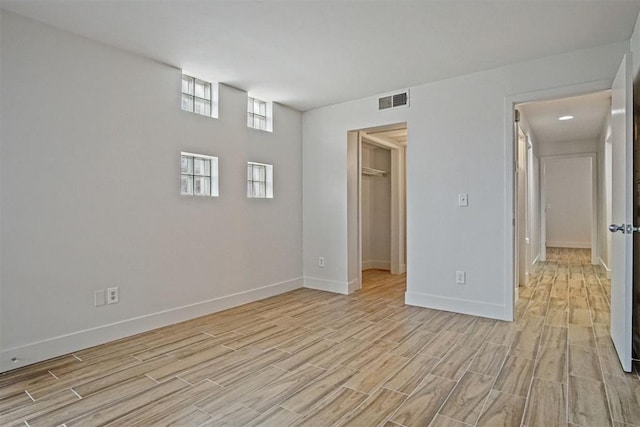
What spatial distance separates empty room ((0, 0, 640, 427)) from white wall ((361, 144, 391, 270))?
5.69 feet

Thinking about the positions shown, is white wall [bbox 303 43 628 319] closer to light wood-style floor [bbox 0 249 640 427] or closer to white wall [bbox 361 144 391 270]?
light wood-style floor [bbox 0 249 640 427]

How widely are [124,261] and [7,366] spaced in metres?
0.97

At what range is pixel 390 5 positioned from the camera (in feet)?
7.61

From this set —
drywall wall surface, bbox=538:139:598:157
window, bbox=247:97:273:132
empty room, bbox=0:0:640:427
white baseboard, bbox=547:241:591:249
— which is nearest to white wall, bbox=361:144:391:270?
empty room, bbox=0:0:640:427

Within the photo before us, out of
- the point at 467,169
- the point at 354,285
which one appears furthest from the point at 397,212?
the point at 467,169

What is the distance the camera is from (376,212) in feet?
21.4

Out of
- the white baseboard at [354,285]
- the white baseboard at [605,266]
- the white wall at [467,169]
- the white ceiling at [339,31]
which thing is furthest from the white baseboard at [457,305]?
the white baseboard at [605,266]

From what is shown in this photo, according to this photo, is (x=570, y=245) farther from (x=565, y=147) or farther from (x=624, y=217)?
(x=624, y=217)

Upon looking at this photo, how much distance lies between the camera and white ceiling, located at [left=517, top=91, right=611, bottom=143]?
4422mm

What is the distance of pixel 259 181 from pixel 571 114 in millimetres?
4449

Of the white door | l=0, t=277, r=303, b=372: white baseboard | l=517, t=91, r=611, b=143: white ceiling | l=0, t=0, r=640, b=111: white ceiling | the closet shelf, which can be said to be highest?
l=517, t=91, r=611, b=143: white ceiling

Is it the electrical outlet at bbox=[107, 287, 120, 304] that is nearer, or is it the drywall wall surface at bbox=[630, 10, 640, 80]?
the drywall wall surface at bbox=[630, 10, 640, 80]

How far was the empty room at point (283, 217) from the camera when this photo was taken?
2113mm

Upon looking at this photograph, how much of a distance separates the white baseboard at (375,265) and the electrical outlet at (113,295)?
13.9ft
